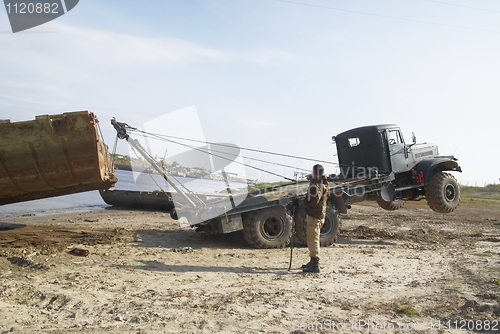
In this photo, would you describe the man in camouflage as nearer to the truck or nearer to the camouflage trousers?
the camouflage trousers

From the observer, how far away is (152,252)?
7.82 metres

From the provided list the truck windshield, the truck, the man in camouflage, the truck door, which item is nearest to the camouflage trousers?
the man in camouflage

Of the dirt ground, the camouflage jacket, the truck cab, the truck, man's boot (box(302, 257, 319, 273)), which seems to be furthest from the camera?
the truck cab

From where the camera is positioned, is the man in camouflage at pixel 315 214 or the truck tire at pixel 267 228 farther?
the truck tire at pixel 267 228

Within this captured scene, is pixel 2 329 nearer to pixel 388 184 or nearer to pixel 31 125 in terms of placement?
pixel 31 125

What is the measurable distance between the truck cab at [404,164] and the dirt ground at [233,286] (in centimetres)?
160

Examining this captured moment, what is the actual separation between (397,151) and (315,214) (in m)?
5.03

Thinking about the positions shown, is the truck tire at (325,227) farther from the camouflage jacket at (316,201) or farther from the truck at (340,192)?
the camouflage jacket at (316,201)

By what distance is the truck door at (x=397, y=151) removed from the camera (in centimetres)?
1054

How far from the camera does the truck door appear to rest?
1054cm

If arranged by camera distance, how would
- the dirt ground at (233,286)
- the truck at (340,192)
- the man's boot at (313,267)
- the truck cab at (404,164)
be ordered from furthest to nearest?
the truck cab at (404,164) → the truck at (340,192) → the man's boot at (313,267) → the dirt ground at (233,286)

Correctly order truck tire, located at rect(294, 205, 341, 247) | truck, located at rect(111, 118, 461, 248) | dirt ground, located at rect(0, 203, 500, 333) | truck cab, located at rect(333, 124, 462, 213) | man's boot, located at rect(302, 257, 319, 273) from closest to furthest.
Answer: dirt ground, located at rect(0, 203, 500, 333) < man's boot, located at rect(302, 257, 319, 273) < truck, located at rect(111, 118, 461, 248) < truck tire, located at rect(294, 205, 341, 247) < truck cab, located at rect(333, 124, 462, 213)

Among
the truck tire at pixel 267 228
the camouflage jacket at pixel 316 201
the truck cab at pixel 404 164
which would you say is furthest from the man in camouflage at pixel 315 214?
the truck cab at pixel 404 164

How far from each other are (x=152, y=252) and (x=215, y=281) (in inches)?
92.2
